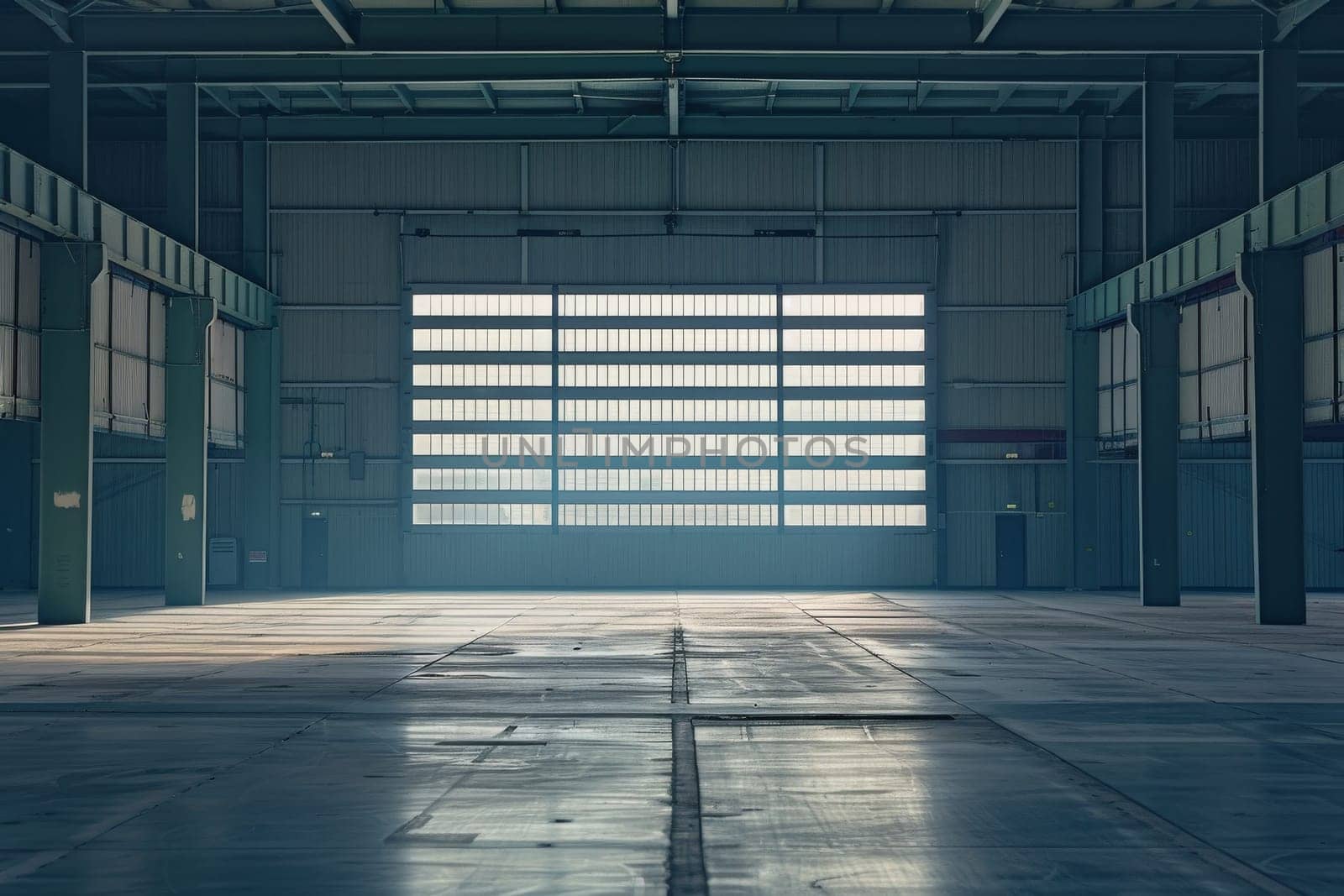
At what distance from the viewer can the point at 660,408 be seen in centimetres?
4709

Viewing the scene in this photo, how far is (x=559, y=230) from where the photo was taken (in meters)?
47.0

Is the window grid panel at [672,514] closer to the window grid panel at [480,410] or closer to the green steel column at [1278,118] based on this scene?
the window grid panel at [480,410]

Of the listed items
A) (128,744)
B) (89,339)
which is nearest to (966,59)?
(89,339)

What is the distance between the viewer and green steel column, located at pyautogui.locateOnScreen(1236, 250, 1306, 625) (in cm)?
3095

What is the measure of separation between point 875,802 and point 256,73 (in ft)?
112

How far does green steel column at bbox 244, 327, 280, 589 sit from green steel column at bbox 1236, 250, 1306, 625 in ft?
101

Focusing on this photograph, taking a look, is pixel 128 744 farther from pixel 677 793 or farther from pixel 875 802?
pixel 875 802

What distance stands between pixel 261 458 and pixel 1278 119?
107ft

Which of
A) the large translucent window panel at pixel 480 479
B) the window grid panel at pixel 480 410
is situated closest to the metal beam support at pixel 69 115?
the window grid panel at pixel 480 410

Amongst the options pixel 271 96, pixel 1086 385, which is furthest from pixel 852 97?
pixel 271 96

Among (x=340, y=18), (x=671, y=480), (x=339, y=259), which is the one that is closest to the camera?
(x=340, y=18)

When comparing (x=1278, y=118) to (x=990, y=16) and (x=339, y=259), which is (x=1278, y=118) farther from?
(x=339, y=259)

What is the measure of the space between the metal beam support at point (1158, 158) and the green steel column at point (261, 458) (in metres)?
28.3

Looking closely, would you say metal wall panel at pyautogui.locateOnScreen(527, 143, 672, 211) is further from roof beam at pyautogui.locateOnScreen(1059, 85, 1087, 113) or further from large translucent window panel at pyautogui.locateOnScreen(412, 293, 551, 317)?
roof beam at pyautogui.locateOnScreen(1059, 85, 1087, 113)
